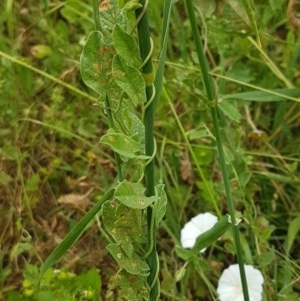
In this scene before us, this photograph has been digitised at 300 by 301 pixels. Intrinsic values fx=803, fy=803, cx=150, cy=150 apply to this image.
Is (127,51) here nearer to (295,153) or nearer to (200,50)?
(200,50)

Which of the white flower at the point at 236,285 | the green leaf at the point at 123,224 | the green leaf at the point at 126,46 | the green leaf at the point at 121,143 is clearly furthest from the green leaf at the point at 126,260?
the white flower at the point at 236,285

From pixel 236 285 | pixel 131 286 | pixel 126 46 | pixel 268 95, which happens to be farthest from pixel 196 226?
pixel 126 46

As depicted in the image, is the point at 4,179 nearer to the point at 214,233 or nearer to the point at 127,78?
the point at 214,233

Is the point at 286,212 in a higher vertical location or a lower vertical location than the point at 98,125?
lower

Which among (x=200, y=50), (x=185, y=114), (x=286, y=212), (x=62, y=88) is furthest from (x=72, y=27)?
(x=200, y=50)

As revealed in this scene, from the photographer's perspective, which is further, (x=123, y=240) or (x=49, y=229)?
(x=49, y=229)

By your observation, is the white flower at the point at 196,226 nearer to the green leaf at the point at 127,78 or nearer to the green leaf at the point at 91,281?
the green leaf at the point at 91,281
